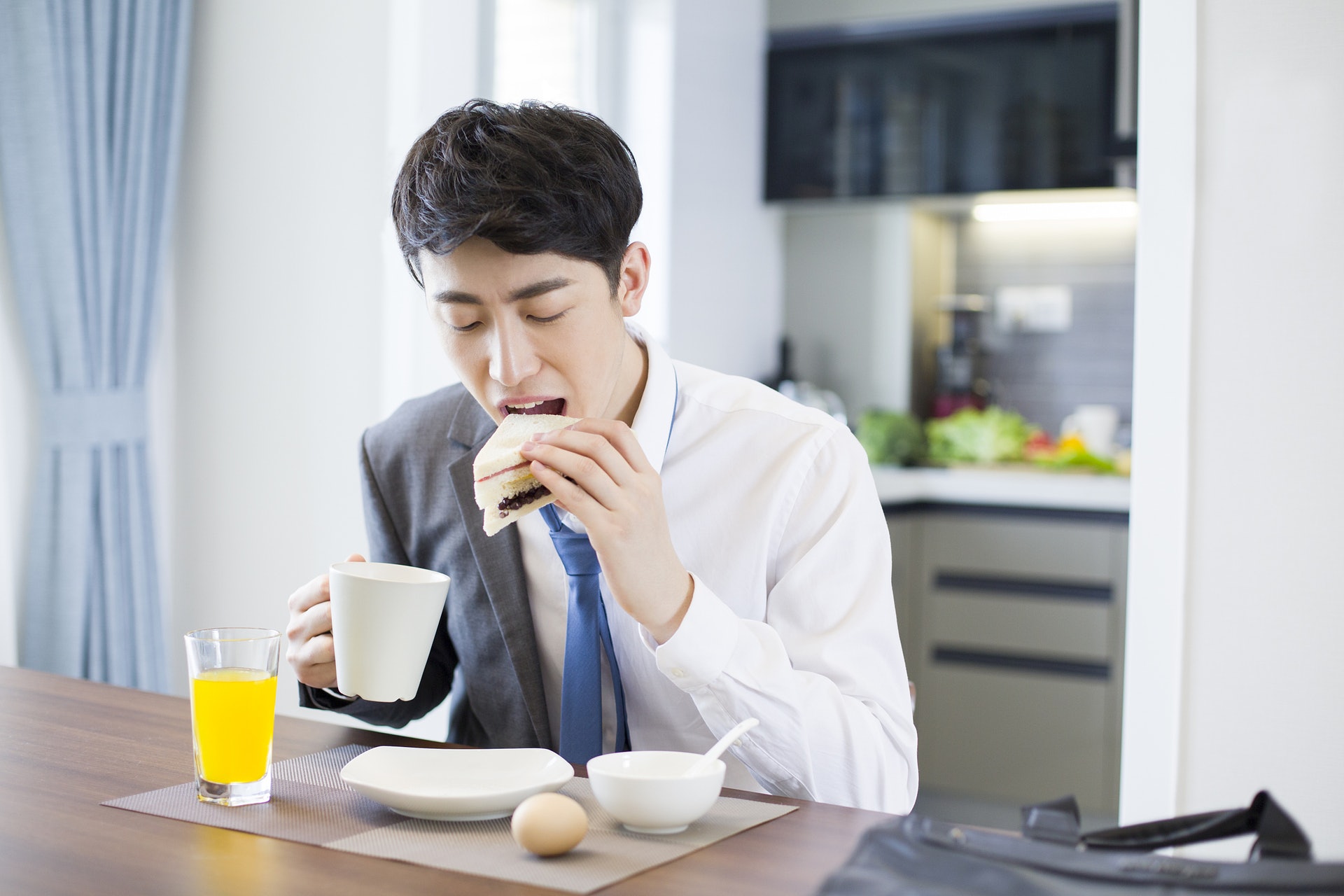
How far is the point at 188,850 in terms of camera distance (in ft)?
2.89

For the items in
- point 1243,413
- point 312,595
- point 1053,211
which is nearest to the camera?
point 312,595

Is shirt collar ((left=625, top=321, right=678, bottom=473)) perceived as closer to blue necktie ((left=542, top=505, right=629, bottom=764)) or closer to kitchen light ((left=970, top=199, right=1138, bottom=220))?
blue necktie ((left=542, top=505, right=629, bottom=764))

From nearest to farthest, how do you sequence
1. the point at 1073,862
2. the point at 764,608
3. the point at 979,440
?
the point at 1073,862
the point at 764,608
the point at 979,440

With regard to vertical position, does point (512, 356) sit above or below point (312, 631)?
above

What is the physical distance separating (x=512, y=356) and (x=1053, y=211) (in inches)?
149

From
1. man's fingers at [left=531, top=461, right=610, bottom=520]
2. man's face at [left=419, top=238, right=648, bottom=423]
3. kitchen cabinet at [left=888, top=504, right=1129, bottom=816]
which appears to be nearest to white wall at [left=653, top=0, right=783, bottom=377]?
kitchen cabinet at [left=888, top=504, right=1129, bottom=816]

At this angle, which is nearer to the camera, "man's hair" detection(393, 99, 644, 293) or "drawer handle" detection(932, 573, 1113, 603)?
"man's hair" detection(393, 99, 644, 293)

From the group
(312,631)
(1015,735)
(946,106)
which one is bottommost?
(1015,735)

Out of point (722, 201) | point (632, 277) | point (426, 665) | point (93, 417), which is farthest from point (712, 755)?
point (722, 201)

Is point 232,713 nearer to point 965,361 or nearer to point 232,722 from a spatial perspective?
point 232,722

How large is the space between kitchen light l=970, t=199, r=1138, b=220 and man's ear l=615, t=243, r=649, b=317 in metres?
3.40

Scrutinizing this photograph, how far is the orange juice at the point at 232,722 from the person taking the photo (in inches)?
38.5

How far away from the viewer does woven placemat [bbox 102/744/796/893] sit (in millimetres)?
849

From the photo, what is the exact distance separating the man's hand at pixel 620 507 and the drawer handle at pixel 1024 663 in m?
2.78
